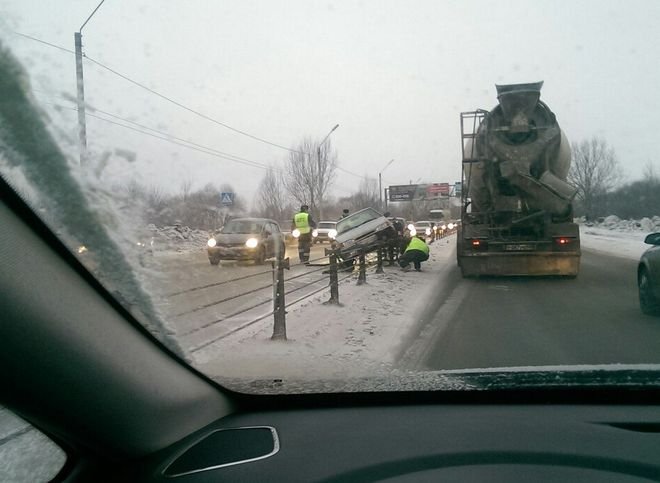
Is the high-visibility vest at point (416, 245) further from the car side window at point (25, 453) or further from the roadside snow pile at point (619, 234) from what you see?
the car side window at point (25, 453)

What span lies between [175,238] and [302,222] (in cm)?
933

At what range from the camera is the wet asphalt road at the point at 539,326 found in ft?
17.8

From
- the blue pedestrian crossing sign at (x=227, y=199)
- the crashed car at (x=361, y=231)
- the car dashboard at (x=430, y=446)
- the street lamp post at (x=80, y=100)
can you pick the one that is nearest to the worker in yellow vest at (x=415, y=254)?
the crashed car at (x=361, y=231)

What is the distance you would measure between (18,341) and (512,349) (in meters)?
4.69

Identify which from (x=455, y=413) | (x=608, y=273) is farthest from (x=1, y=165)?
(x=608, y=273)

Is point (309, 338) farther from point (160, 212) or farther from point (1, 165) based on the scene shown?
point (1, 165)

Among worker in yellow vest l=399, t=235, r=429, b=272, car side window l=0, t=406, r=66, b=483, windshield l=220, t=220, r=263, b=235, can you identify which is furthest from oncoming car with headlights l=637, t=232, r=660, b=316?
worker in yellow vest l=399, t=235, r=429, b=272

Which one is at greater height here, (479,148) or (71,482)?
(479,148)

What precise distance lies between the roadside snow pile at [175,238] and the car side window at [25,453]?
1024 millimetres

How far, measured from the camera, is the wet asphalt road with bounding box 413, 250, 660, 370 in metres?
5.42

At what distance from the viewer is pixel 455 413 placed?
306cm

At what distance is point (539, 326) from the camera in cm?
727

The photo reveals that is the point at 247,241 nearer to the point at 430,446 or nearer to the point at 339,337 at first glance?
the point at 339,337

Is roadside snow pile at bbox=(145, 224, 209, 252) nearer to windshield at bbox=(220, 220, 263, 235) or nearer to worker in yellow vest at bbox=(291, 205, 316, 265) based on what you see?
windshield at bbox=(220, 220, 263, 235)
